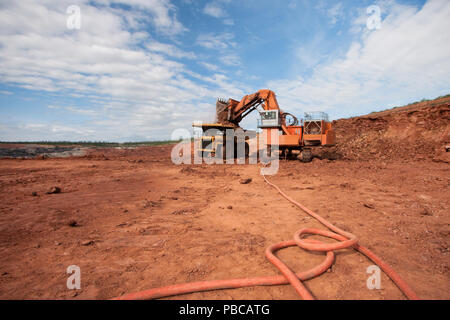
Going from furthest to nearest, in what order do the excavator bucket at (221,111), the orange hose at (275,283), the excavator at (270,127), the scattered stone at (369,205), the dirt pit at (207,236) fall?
the excavator bucket at (221,111) < the excavator at (270,127) < the scattered stone at (369,205) < the dirt pit at (207,236) < the orange hose at (275,283)

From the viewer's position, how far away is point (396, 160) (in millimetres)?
11688

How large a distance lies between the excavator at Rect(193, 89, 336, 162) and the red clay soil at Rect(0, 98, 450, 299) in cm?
464

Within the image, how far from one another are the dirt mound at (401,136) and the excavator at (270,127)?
4.27m

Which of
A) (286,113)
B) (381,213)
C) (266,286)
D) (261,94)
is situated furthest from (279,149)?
(266,286)

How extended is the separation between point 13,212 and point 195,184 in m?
4.86

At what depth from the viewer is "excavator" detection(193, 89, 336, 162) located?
11.2m

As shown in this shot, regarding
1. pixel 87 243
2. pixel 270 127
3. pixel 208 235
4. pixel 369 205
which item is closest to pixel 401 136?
pixel 270 127

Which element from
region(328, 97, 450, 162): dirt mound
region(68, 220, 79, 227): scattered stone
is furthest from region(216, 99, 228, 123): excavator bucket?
region(68, 220, 79, 227): scattered stone

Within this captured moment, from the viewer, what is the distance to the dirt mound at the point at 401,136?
1137 cm

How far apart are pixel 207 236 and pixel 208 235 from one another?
0.12 ft

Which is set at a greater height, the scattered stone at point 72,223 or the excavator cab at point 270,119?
the excavator cab at point 270,119

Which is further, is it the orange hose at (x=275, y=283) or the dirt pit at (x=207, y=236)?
the dirt pit at (x=207, y=236)

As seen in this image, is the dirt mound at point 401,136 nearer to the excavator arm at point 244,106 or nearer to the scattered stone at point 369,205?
the excavator arm at point 244,106

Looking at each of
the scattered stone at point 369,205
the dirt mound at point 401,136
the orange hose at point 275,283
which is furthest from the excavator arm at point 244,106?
the orange hose at point 275,283
